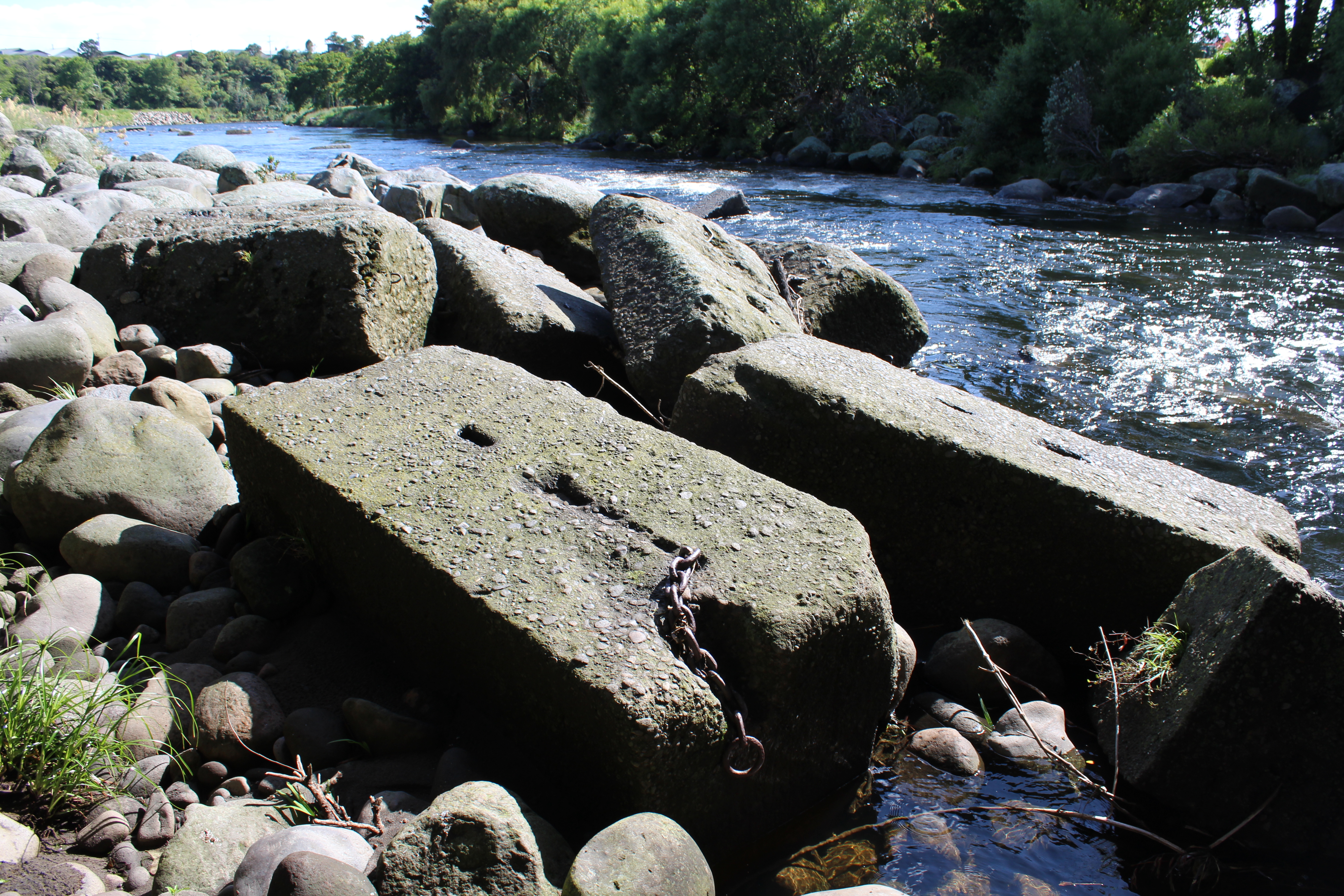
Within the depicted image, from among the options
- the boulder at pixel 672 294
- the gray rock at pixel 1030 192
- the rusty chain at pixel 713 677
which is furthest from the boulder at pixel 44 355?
the gray rock at pixel 1030 192

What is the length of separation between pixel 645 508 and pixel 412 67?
61.4m

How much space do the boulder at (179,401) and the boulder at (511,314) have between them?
1.35 metres

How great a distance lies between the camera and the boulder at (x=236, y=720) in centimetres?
223

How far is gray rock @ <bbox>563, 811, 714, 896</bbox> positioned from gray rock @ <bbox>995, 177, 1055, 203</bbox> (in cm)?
1694

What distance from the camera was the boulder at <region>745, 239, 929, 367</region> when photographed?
5660 millimetres

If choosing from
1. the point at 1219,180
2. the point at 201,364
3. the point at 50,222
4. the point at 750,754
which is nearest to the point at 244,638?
the point at 750,754

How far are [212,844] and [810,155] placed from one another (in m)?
25.2

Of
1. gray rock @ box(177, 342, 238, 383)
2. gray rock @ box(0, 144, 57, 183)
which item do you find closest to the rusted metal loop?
gray rock @ box(177, 342, 238, 383)

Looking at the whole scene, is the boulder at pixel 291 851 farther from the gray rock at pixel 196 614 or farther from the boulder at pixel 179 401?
the boulder at pixel 179 401

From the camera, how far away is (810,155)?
24688 millimetres

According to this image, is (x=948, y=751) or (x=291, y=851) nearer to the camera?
(x=291, y=851)

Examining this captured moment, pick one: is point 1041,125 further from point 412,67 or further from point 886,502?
point 412,67

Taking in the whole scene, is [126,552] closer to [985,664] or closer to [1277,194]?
[985,664]

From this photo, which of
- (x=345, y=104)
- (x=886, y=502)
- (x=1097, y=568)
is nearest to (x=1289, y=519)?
(x=1097, y=568)
